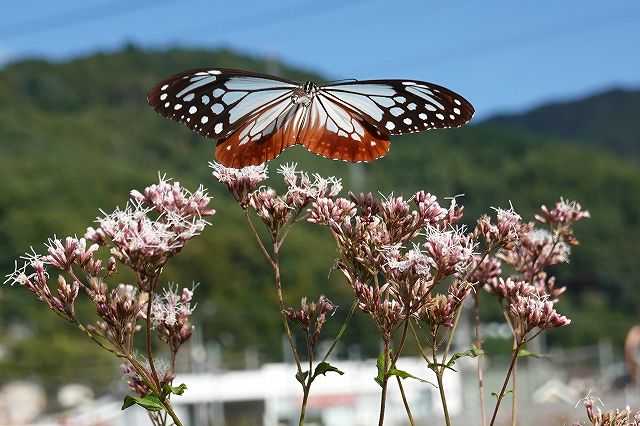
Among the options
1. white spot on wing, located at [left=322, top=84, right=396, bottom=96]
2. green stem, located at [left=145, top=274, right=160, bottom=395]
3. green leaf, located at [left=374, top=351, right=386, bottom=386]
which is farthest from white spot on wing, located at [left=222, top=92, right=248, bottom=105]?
green leaf, located at [left=374, top=351, right=386, bottom=386]

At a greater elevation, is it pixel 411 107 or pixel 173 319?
pixel 411 107

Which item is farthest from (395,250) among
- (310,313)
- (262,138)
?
(262,138)

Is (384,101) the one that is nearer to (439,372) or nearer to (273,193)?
(273,193)

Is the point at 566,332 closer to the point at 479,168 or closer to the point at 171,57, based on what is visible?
the point at 479,168

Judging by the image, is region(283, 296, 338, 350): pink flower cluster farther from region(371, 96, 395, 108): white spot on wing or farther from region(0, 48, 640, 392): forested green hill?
region(0, 48, 640, 392): forested green hill

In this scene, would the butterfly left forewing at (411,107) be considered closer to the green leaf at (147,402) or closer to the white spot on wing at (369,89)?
the white spot on wing at (369,89)

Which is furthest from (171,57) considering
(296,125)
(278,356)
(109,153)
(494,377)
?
(296,125)

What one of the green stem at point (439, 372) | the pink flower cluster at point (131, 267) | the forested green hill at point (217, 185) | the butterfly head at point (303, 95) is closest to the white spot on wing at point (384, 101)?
the butterfly head at point (303, 95)
